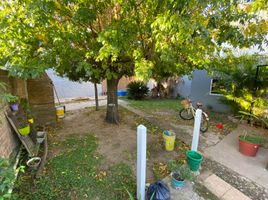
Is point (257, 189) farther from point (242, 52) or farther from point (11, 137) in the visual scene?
point (242, 52)

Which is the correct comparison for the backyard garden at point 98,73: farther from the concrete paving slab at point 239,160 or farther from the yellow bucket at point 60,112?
the yellow bucket at point 60,112

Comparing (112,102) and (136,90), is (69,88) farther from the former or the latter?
(112,102)

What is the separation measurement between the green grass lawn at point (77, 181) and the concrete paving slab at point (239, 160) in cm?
225

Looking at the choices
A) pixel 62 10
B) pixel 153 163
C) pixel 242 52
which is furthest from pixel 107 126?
pixel 242 52

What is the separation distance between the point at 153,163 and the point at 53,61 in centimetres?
312

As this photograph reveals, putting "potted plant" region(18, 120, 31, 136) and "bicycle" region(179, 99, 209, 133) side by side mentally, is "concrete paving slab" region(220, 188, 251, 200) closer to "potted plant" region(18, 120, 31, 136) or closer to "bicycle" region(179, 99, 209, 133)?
"bicycle" region(179, 99, 209, 133)

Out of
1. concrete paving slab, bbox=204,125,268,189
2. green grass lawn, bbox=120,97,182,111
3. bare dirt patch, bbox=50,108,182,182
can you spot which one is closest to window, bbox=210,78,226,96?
green grass lawn, bbox=120,97,182,111

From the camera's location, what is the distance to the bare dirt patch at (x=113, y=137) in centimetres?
348

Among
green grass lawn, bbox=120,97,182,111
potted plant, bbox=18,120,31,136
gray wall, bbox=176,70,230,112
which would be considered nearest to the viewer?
potted plant, bbox=18,120,31,136

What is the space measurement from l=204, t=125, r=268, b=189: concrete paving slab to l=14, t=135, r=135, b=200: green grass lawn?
7.37 feet

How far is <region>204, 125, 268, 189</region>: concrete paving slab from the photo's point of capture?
311cm

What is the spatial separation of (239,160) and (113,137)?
323 cm

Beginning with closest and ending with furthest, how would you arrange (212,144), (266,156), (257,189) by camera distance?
1. (257,189)
2. (266,156)
3. (212,144)

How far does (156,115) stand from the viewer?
6555 mm
